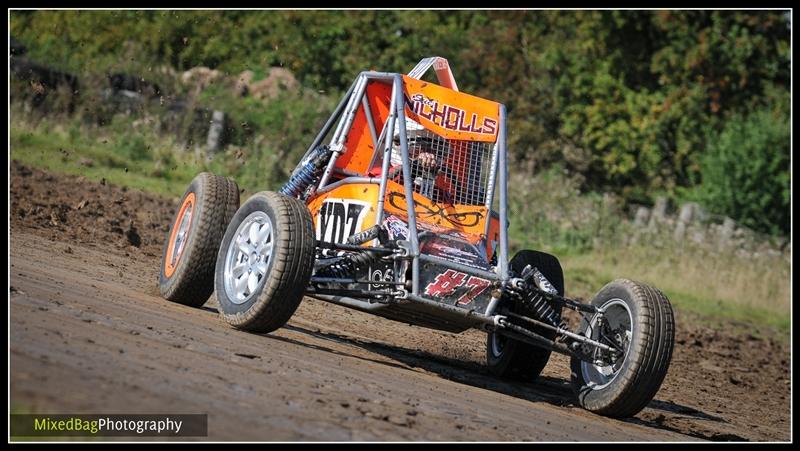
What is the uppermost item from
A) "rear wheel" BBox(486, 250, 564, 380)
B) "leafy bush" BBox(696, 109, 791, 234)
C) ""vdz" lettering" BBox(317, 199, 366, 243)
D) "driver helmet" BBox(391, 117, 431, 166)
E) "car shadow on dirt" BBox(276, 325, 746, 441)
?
"leafy bush" BBox(696, 109, 791, 234)

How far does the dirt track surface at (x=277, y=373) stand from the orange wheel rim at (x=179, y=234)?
361 millimetres

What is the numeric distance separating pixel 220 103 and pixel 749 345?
12.2 metres

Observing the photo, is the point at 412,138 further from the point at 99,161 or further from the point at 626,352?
the point at 99,161

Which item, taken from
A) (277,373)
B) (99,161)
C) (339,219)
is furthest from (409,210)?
(99,161)

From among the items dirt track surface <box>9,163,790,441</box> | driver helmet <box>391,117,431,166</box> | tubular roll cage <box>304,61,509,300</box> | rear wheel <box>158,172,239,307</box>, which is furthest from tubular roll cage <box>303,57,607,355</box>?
rear wheel <box>158,172,239,307</box>

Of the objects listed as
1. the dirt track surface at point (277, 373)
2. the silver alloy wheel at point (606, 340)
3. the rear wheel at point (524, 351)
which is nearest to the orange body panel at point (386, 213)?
the rear wheel at point (524, 351)

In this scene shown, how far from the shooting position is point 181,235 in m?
9.99

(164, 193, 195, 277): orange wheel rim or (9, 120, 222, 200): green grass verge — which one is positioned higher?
(9, 120, 222, 200): green grass verge

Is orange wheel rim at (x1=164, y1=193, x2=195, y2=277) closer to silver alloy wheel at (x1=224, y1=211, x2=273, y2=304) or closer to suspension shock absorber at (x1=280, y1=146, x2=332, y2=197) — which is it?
suspension shock absorber at (x1=280, y1=146, x2=332, y2=197)

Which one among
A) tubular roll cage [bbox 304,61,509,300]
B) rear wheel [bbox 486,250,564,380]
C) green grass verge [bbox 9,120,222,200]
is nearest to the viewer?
tubular roll cage [bbox 304,61,509,300]

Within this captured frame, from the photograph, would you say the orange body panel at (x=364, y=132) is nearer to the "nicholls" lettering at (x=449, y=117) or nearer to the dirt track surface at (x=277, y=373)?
the "nicholls" lettering at (x=449, y=117)

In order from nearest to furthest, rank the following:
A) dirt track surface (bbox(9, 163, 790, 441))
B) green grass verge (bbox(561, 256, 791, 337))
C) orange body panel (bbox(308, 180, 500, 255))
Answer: dirt track surface (bbox(9, 163, 790, 441))
orange body panel (bbox(308, 180, 500, 255))
green grass verge (bbox(561, 256, 791, 337))

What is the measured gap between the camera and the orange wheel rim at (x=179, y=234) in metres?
9.78

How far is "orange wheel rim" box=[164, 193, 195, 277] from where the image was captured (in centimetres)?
978
